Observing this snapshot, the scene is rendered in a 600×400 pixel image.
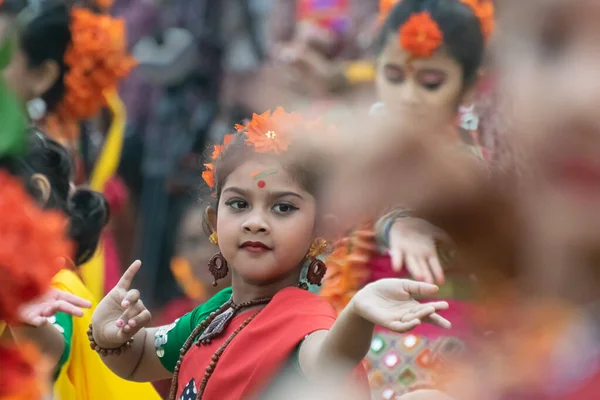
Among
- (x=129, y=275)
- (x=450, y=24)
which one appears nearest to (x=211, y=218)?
(x=129, y=275)

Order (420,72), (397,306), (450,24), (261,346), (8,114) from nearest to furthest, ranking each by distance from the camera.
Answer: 1. (397,306)
2. (8,114)
3. (261,346)
4. (420,72)
5. (450,24)

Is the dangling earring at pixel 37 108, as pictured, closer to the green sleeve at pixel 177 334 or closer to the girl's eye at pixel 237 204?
the green sleeve at pixel 177 334

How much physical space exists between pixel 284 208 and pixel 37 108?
1.54m

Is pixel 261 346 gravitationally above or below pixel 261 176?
below

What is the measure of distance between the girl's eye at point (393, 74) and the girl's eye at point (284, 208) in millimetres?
749

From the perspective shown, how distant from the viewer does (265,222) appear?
1593 millimetres

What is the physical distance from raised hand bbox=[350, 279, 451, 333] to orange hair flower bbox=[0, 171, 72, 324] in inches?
16.3

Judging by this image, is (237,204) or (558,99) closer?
(558,99)

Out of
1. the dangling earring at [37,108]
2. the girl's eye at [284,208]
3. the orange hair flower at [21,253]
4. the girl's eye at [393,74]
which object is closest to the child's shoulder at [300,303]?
the girl's eye at [284,208]

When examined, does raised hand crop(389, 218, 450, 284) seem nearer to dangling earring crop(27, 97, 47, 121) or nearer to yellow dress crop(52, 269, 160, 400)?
yellow dress crop(52, 269, 160, 400)

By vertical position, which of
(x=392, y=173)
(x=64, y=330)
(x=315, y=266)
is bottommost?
(x=64, y=330)

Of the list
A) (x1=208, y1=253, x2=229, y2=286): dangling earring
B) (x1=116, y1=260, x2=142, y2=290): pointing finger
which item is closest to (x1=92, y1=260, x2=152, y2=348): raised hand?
(x1=116, y1=260, x2=142, y2=290): pointing finger

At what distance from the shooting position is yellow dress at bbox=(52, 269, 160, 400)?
2016mm

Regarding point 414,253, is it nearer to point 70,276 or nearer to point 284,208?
point 284,208
